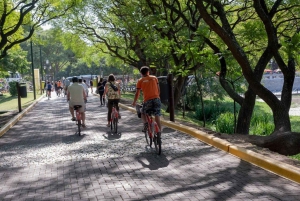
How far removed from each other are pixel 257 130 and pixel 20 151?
9629 mm

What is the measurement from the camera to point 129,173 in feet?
23.4

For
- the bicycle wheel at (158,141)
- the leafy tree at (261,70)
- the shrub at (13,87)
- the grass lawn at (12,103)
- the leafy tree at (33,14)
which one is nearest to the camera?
the bicycle wheel at (158,141)

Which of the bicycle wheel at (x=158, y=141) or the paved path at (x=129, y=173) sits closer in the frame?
the paved path at (x=129, y=173)

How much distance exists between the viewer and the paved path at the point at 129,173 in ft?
19.1

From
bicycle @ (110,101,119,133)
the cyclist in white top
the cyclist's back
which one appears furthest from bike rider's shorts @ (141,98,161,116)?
the cyclist in white top

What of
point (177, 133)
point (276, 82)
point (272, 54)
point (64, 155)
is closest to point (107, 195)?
point (64, 155)

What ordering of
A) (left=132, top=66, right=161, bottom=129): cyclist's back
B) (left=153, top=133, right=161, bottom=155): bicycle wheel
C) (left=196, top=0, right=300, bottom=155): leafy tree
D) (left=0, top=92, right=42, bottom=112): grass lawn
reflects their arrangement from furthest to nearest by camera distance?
(left=0, top=92, right=42, bottom=112): grass lawn → (left=196, top=0, right=300, bottom=155): leafy tree → (left=132, top=66, right=161, bottom=129): cyclist's back → (left=153, top=133, right=161, bottom=155): bicycle wheel

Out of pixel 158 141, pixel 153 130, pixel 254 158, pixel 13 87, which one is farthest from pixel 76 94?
pixel 13 87

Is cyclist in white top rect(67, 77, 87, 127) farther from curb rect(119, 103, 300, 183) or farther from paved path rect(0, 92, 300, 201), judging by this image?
curb rect(119, 103, 300, 183)

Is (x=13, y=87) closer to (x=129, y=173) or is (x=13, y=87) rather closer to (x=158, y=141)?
(x=158, y=141)

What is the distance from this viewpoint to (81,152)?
373 inches

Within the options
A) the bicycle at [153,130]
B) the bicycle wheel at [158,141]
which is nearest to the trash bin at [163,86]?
the bicycle at [153,130]

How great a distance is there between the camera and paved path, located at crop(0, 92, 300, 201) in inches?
230

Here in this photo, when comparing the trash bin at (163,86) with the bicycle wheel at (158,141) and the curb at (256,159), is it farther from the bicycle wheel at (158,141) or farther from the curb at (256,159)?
the bicycle wheel at (158,141)
